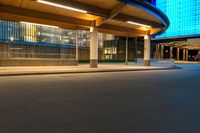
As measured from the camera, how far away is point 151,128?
178 inches

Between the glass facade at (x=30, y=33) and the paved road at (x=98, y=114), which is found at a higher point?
the glass facade at (x=30, y=33)

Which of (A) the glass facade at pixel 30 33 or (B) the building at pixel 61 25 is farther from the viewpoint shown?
(A) the glass facade at pixel 30 33

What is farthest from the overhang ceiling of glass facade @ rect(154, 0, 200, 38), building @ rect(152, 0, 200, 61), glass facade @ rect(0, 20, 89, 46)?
glass facade @ rect(154, 0, 200, 38)

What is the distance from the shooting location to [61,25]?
28.1 meters

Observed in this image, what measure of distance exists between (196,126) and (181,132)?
613 millimetres

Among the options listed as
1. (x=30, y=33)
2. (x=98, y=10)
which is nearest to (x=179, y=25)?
(x=30, y=33)

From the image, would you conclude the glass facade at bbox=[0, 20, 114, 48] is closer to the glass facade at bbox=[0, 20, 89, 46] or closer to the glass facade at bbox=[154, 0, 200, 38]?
the glass facade at bbox=[0, 20, 89, 46]

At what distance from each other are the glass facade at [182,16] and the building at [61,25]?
6028 centimetres

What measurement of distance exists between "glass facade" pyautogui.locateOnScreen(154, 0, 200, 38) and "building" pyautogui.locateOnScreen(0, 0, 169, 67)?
60.3 meters

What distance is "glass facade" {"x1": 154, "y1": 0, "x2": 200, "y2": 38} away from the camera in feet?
284

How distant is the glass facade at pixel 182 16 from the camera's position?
86438mm

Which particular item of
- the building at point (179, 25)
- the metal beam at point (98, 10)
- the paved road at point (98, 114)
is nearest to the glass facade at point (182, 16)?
the building at point (179, 25)

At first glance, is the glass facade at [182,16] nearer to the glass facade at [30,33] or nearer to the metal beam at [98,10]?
the glass facade at [30,33]

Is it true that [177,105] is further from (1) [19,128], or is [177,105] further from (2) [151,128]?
(1) [19,128]
